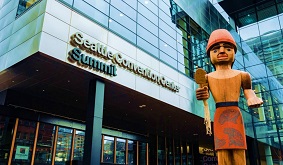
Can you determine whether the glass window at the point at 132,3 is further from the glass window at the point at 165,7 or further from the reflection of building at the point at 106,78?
the glass window at the point at 165,7

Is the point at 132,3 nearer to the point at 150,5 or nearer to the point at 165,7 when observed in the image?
the point at 150,5

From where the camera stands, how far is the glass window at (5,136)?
1590cm

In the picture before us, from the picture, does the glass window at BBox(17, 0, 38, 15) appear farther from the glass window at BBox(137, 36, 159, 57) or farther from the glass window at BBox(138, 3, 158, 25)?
the glass window at BBox(138, 3, 158, 25)

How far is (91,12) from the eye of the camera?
1370 cm

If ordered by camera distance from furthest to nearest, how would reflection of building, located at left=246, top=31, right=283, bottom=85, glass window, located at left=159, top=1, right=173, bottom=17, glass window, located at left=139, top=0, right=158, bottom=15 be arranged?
1. reflection of building, located at left=246, top=31, right=283, bottom=85
2. glass window, located at left=159, top=1, right=173, bottom=17
3. glass window, located at left=139, top=0, right=158, bottom=15

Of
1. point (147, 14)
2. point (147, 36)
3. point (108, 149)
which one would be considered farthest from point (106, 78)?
point (108, 149)

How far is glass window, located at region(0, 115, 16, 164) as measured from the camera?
15903 millimetres

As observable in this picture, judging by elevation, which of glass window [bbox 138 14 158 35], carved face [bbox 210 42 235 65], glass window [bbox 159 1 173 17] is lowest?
carved face [bbox 210 42 235 65]

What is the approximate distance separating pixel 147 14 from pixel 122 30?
11.2 ft

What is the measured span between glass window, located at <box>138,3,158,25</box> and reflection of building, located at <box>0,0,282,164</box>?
0.08m

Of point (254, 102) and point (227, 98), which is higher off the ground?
point (227, 98)

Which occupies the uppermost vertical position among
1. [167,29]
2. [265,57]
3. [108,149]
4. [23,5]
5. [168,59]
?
[265,57]

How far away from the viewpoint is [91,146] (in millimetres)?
12320

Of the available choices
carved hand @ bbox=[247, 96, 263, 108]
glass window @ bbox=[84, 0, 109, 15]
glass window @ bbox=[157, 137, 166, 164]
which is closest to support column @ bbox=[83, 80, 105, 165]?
glass window @ bbox=[84, 0, 109, 15]
